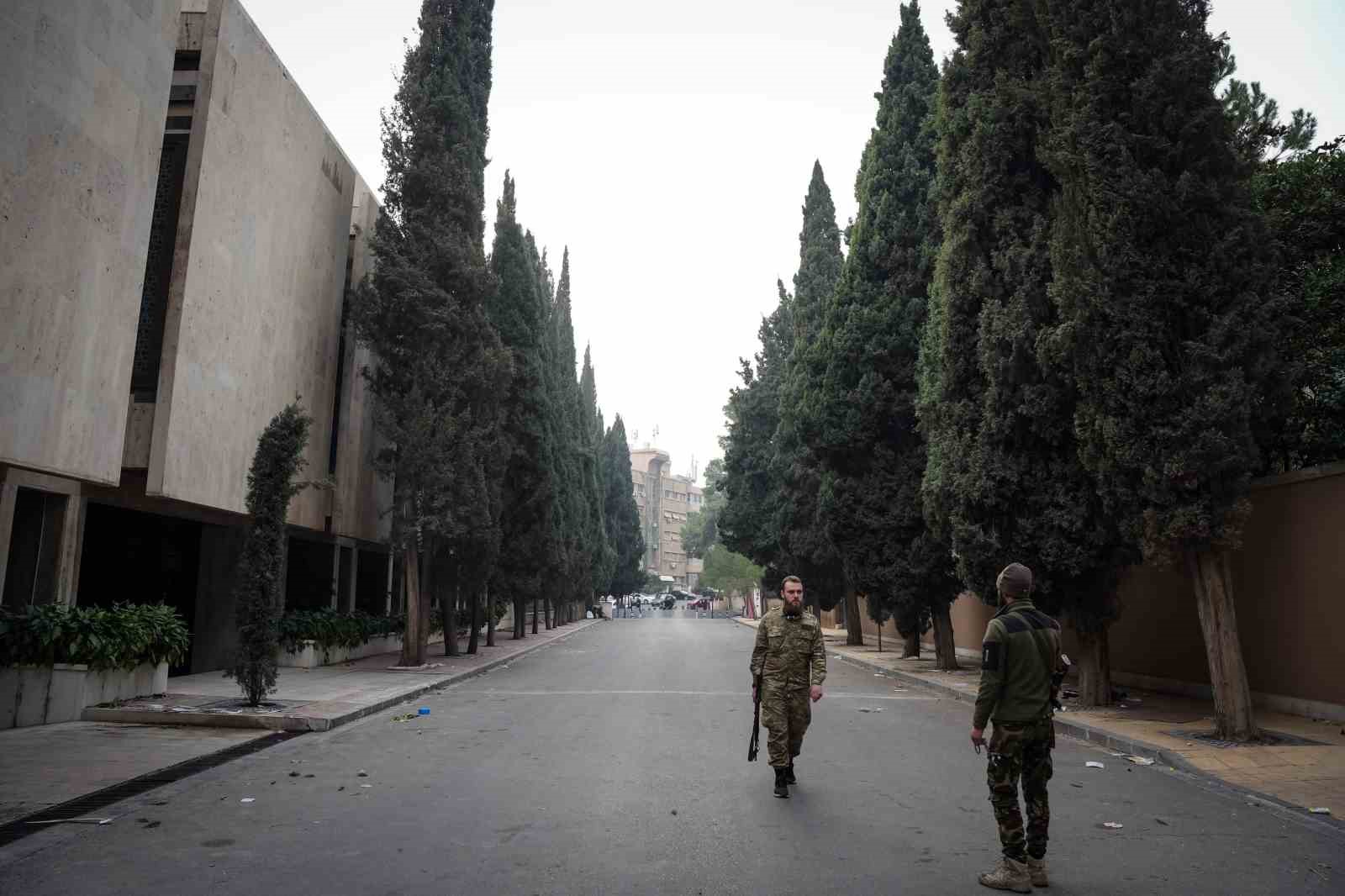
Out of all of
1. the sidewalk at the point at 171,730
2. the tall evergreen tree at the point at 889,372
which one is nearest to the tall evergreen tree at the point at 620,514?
the tall evergreen tree at the point at 889,372

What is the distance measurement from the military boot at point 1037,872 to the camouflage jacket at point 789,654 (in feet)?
8.53

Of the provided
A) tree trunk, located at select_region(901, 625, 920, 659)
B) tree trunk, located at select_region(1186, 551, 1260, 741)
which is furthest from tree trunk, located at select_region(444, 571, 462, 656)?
tree trunk, located at select_region(1186, 551, 1260, 741)

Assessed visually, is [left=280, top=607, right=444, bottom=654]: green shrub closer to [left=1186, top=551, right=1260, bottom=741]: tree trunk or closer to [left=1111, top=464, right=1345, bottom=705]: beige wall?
[left=1186, top=551, right=1260, bottom=741]: tree trunk

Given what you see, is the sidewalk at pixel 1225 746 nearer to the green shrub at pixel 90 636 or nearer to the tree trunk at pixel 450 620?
the green shrub at pixel 90 636

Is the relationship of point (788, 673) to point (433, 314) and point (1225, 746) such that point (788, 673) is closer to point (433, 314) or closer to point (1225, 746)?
point (1225, 746)

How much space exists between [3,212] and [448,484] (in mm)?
10320

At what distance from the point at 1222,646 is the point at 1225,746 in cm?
113

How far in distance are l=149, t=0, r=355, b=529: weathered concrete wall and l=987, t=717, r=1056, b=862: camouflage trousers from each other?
12.8 meters

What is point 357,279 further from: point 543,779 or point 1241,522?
point 1241,522

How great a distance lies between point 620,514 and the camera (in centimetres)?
7312

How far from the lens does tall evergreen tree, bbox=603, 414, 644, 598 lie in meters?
71.9

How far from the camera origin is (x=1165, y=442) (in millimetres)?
10773

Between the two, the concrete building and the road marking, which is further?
the road marking

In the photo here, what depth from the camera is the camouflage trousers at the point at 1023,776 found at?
515cm
